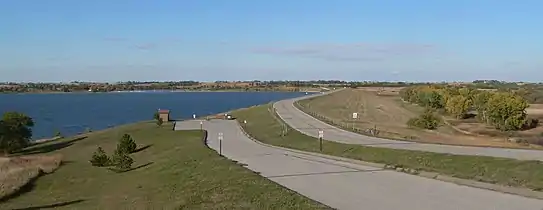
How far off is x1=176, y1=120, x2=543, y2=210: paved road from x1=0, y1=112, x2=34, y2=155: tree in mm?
28770

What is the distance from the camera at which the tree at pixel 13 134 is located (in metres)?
50.0

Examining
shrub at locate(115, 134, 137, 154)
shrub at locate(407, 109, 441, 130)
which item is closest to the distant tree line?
shrub at locate(407, 109, 441, 130)

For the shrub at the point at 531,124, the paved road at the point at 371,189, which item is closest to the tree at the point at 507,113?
the shrub at the point at 531,124

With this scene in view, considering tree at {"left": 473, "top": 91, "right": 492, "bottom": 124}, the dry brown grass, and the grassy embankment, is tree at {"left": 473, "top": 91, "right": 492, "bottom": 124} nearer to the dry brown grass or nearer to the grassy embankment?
the grassy embankment

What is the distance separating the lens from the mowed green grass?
1575cm

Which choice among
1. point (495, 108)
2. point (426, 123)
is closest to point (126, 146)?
point (426, 123)

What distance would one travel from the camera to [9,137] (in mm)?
50719

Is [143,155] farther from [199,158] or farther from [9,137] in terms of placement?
[9,137]

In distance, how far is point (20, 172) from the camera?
98.7 feet

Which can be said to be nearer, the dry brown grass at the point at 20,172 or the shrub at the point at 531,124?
the dry brown grass at the point at 20,172

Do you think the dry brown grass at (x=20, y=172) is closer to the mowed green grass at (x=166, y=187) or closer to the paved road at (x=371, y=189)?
the mowed green grass at (x=166, y=187)

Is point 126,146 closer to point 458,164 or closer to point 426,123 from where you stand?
point 458,164

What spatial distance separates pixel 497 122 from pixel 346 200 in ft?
206

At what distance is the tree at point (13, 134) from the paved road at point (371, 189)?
28770 mm
